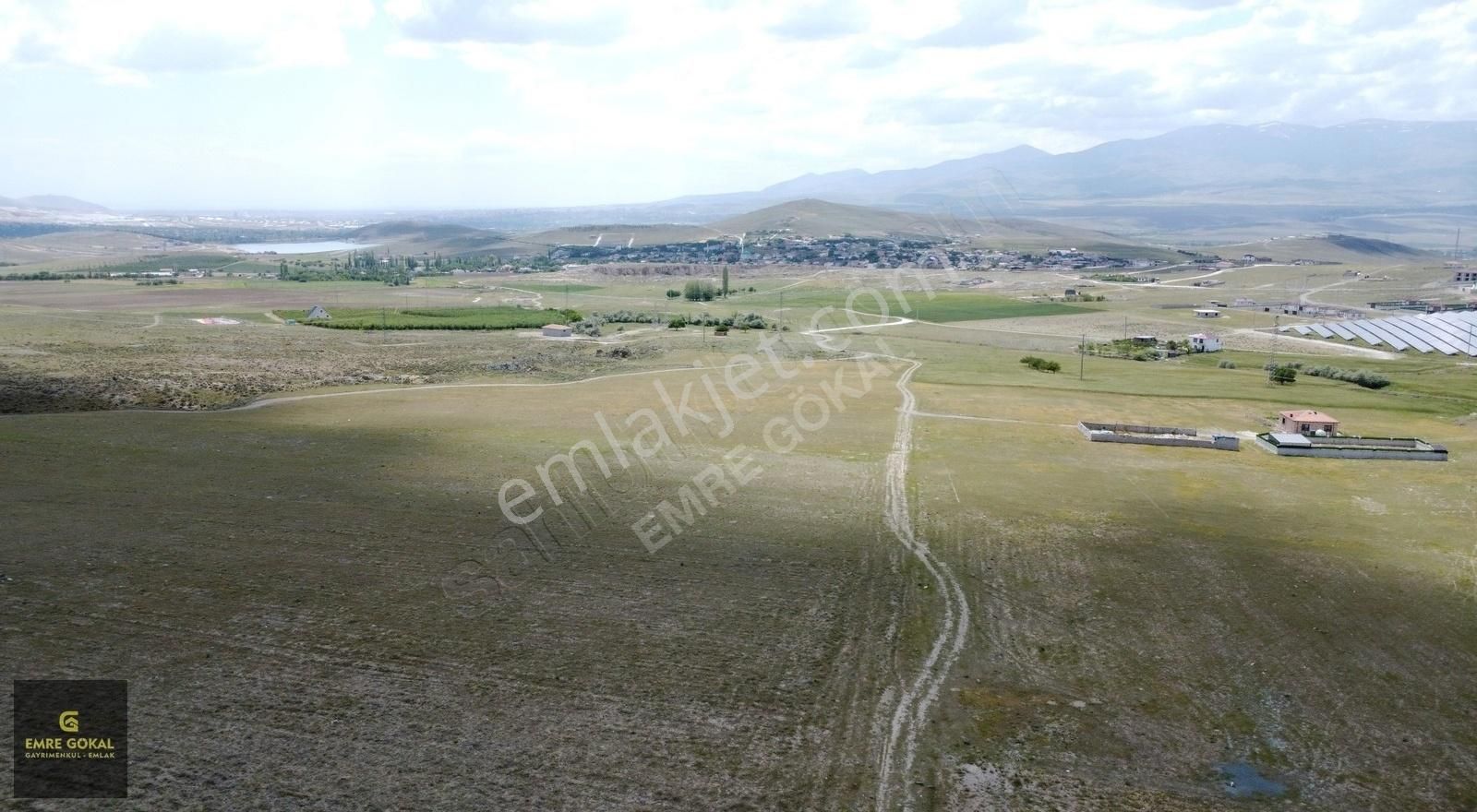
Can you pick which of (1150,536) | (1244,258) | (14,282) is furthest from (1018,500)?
(1244,258)

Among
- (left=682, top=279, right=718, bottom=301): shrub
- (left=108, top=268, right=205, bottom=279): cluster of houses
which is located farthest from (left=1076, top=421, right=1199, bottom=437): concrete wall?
(left=108, top=268, right=205, bottom=279): cluster of houses

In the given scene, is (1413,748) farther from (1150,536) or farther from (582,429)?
(582,429)

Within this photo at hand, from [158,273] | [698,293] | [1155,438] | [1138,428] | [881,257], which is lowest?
[1155,438]

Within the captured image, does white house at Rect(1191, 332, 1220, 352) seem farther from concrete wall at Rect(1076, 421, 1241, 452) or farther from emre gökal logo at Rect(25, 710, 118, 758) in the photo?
emre gökal logo at Rect(25, 710, 118, 758)

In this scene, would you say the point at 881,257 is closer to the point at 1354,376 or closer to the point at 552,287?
the point at 552,287

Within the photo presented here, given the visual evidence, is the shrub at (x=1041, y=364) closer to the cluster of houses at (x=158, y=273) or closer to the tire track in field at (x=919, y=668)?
the tire track in field at (x=919, y=668)

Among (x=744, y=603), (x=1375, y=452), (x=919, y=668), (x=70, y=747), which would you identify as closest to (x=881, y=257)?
(x=1375, y=452)
